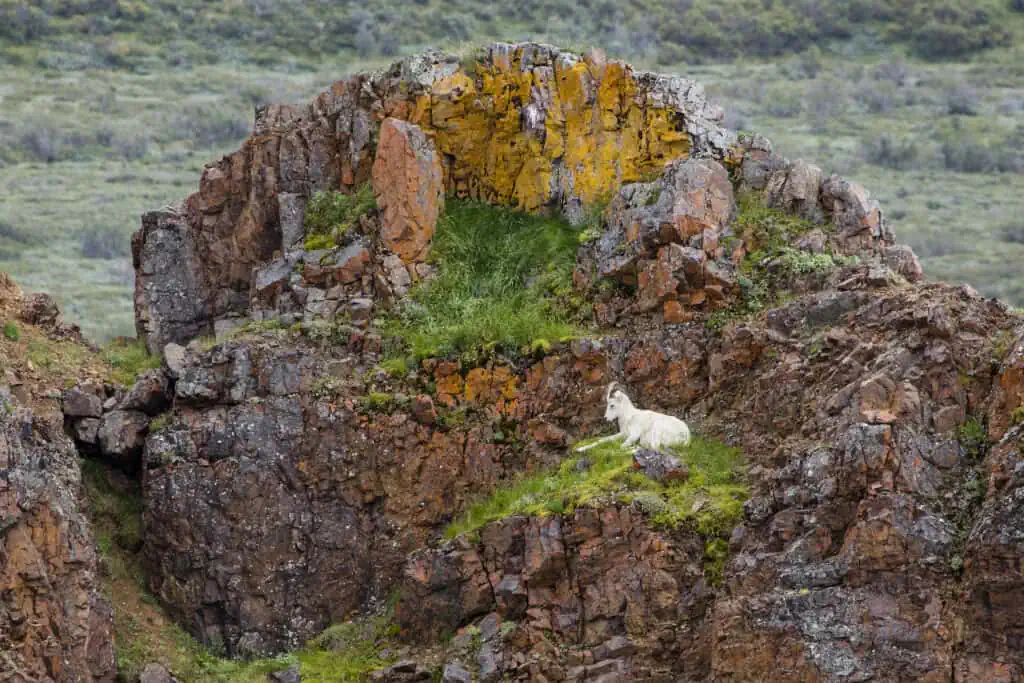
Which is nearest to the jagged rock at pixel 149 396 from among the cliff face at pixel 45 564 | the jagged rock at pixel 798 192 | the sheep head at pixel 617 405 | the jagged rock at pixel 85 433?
the jagged rock at pixel 85 433

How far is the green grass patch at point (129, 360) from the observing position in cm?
2577

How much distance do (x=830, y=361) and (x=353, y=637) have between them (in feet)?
21.9

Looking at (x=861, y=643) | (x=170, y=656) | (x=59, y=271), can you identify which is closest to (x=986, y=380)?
(x=861, y=643)

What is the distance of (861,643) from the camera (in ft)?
64.8

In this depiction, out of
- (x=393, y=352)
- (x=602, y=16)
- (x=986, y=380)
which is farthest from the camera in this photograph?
(x=602, y=16)

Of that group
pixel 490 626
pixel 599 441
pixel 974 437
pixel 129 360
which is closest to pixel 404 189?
pixel 129 360

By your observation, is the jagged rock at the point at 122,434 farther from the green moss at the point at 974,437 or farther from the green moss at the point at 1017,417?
the green moss at the point at 1017,417

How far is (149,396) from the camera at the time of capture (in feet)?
81.0

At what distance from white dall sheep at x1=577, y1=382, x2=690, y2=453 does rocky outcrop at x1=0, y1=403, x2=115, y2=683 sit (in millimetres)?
6080

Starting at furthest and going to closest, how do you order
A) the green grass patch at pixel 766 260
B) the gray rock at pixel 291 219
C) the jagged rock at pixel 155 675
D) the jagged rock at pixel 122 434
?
1. the gray rock at pixel 291 219
2. the jagged rock at pixel 122 434
3. the green grass patch at pixel 766 260
4. the jagged rock at pixel 155 675

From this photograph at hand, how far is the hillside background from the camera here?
5041cm

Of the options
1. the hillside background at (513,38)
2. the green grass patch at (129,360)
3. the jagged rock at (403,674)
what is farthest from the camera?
the hillside background at (513,38)

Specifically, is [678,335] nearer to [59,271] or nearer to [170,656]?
[170,656]

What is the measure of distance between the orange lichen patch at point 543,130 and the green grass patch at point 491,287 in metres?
0.48
